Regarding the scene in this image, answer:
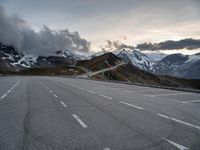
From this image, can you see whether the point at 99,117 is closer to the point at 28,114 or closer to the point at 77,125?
the point at 77,125

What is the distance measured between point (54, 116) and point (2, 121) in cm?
190

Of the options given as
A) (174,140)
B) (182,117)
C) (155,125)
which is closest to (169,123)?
(155,125)

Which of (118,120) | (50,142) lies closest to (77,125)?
(118,120)

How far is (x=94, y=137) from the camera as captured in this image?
7.30m

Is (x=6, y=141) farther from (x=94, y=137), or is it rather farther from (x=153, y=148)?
(x=153, y=148)

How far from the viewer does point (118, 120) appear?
9.71 m

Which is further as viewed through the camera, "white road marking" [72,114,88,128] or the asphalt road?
"white road marking" [72,114,88,128]

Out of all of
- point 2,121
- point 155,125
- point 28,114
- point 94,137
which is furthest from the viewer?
point 28,114

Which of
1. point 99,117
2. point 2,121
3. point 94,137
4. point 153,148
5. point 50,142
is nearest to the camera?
point 153,148

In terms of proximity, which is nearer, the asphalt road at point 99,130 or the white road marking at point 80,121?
the asphalt road at point 99,130

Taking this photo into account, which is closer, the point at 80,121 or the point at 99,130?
the point at 99,130

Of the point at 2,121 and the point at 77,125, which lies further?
the point at 2,121

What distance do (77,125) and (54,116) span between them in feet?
6.52

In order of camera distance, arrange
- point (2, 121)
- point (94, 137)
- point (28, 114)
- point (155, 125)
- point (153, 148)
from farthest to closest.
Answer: point (28, 114) < point (2, 121) < point (155, 125) < point (94, 137) < point (153, 148)
